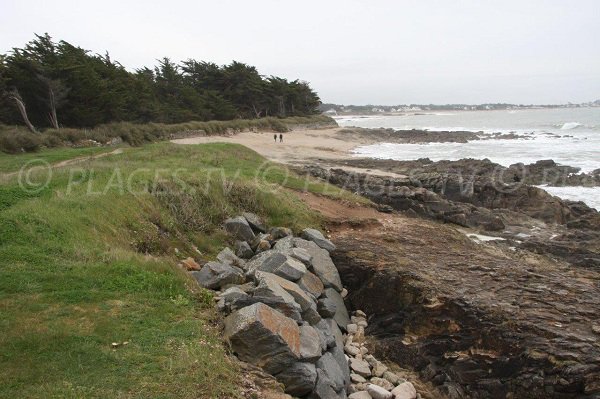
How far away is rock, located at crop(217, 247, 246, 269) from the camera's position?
336 inches

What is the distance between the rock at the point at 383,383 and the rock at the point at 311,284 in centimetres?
174

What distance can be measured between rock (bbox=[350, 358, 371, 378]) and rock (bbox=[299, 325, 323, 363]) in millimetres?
1072

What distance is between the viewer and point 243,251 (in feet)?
31.3

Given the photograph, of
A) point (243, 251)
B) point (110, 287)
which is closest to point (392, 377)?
point (243, 251)

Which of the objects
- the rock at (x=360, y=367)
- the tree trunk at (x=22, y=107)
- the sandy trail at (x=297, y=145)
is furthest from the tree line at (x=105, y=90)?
the rock at (x=360, y=367)

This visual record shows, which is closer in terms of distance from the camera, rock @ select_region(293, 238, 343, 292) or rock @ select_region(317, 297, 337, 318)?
rock @ select_region(317, 297, 337, 318)

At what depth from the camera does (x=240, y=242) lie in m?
9.88

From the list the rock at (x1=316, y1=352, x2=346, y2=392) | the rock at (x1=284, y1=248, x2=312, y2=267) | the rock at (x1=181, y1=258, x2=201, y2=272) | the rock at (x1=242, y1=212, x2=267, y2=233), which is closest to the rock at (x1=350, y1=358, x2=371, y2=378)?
the rock at (x1=316, y1=352, x2=346, y2=392)

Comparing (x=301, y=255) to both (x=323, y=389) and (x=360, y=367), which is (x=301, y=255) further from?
(x=323, y=389)

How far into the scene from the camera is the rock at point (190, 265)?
8078 millimetres

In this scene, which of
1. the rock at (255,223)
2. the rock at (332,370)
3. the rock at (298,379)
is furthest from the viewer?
the rock at (255,223)

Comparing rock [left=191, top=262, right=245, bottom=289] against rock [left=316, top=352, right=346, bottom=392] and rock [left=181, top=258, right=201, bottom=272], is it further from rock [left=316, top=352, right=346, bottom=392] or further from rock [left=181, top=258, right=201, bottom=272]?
rock [left=316, top=352, right=346, bottom=392]

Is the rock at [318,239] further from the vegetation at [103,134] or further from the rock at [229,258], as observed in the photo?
the vegetation at [103,134]

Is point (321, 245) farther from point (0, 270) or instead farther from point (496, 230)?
point (496, 230)
